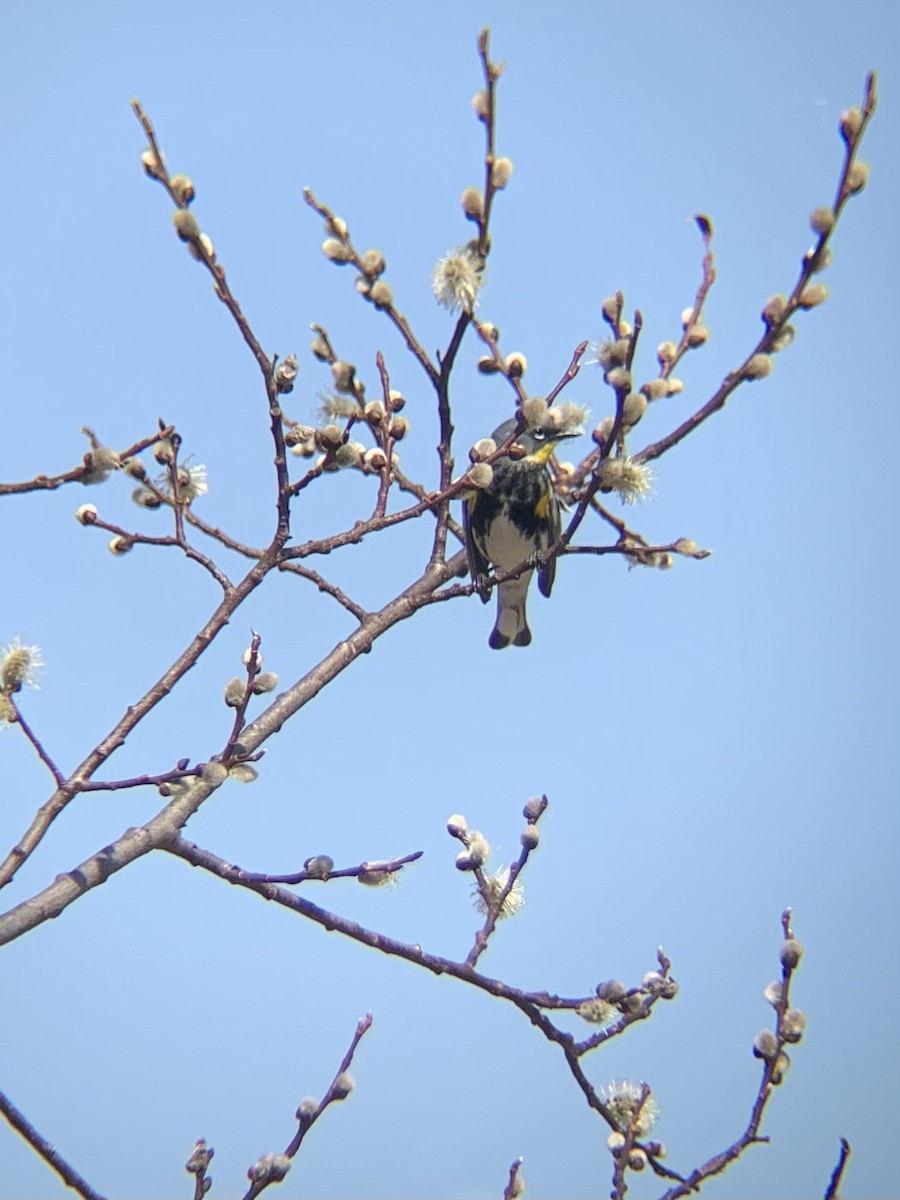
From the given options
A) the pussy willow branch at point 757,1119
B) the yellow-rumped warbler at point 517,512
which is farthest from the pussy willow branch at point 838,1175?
the yellow-rumped warbler at point 517,512

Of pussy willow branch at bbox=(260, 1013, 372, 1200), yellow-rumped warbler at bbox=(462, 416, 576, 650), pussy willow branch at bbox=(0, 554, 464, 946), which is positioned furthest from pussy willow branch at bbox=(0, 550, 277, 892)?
yellow-rumped warbler at bbox=(462, 416, 576, 650)

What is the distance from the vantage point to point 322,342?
12.3 feet

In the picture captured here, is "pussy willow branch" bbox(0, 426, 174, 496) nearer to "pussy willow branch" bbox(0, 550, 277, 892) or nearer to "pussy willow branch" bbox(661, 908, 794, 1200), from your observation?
"pussy willow branch" bbox(0, 550, 277, 892)

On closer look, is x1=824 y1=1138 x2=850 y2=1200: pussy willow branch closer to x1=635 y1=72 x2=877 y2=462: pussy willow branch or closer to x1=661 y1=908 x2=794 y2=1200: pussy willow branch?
x1=661 y1=908 x2=794 y2=1200: pussy willow branch

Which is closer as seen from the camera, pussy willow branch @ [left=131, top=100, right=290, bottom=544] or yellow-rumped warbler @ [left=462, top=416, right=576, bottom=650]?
pussy willow branch @ [left=131, top=100, right=290, bottom=544]

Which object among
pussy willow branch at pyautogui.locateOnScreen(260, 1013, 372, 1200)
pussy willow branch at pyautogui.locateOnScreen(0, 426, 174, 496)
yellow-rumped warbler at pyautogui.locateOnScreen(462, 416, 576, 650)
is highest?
yellow-rumped warbler at pyautogui.locateOnScreen(462, 416, 576, 650)

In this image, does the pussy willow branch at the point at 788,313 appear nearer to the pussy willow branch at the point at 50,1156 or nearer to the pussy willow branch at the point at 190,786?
the pussy willow branch at the point at 190,786

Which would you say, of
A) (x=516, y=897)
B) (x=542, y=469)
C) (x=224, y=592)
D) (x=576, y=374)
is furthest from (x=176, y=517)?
(x=542, y=469)

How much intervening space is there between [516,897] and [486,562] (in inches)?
146

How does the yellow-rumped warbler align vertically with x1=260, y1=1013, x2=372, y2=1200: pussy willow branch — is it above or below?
above

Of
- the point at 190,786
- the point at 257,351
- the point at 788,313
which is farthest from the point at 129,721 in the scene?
the point at 788,313

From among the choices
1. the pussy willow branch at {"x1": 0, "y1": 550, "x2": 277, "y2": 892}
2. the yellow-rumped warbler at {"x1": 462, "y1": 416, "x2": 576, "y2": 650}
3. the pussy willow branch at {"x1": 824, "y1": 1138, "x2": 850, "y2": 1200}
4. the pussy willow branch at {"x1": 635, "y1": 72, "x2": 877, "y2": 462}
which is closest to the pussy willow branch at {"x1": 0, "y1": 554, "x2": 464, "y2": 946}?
the pussy willow branch at {"x1": 0, "y1": 550, "x2": 277, "y2": 892}

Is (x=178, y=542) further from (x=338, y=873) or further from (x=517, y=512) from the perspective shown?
(x=517, y=512)

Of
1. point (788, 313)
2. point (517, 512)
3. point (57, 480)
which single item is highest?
point (517, 512)
